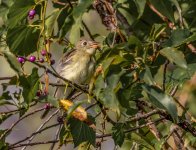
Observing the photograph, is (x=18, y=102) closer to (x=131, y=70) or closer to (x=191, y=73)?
(x=131, y=70)

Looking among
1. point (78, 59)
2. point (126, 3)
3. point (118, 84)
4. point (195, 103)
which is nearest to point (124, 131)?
point (118, 84)

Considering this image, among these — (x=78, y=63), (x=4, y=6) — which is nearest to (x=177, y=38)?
(x=4, y=6)

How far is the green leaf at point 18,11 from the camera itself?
312 centimetres

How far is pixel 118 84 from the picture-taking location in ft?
8.94

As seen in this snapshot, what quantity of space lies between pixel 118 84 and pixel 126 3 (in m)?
1.04

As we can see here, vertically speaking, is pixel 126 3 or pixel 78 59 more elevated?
pixel 126 3

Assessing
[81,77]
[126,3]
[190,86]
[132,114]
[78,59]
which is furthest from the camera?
[78,59]

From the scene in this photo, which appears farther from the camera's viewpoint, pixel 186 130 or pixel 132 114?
pixel 132 114

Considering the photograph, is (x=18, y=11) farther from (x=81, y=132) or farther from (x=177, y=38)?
(x=177, y=38)

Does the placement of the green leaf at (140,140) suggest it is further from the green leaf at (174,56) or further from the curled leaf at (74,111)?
the green leaf at (174,56)

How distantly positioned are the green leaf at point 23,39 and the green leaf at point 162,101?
97cm

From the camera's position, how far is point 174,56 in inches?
97.1

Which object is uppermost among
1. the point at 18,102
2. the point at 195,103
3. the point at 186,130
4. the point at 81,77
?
the point at 195,103

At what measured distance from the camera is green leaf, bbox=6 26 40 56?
3.21 metres
